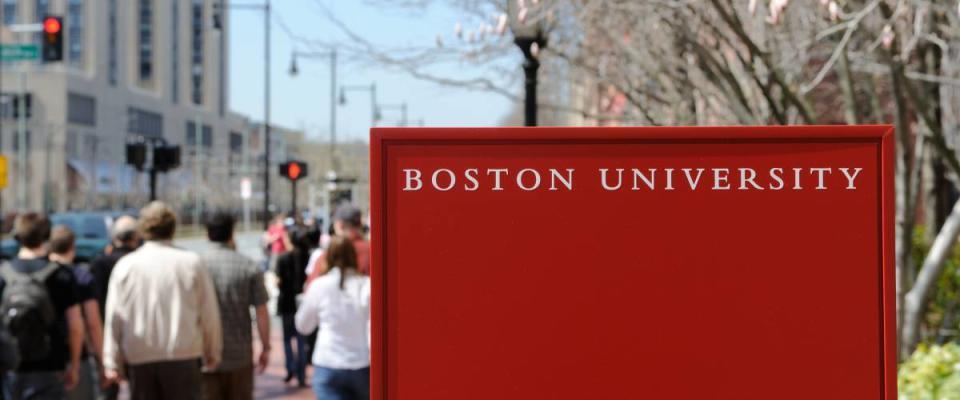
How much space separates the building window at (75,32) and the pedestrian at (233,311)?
293 ft

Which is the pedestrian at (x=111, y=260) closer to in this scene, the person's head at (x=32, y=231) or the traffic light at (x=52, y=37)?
the person's head at (x=32, y=231)

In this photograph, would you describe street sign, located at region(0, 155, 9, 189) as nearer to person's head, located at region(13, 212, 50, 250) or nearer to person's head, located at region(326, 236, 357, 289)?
person's head, located at region(13, 212, 50, 250)

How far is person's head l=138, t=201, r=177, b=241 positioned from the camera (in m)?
7.61

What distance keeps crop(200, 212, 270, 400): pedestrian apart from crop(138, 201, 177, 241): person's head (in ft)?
1.58

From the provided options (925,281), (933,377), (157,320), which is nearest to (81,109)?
(157,320)

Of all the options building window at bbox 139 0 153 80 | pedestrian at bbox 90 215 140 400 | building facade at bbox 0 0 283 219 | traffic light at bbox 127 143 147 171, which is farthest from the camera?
building window at bbox 139 0 153 80

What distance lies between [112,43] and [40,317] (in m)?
95.0

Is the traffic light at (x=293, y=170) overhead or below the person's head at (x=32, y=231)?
overhead

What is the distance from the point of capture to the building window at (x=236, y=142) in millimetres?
135875

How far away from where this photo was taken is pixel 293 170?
28219 millimetres

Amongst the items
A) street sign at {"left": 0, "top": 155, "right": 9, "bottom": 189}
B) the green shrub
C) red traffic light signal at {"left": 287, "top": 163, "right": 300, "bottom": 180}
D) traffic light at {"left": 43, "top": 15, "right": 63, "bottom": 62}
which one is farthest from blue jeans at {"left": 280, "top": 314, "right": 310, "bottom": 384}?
red traffic light signal at {"left": 287, "top": 163, "right": 300, "bottom": 180}

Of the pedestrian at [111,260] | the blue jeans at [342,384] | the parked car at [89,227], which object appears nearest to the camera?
the blue jeans at [342,384]

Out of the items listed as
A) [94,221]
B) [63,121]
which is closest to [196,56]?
[63,121]

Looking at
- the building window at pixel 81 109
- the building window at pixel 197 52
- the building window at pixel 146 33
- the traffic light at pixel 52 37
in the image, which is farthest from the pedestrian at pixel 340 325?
the building window at pixel 197 52
